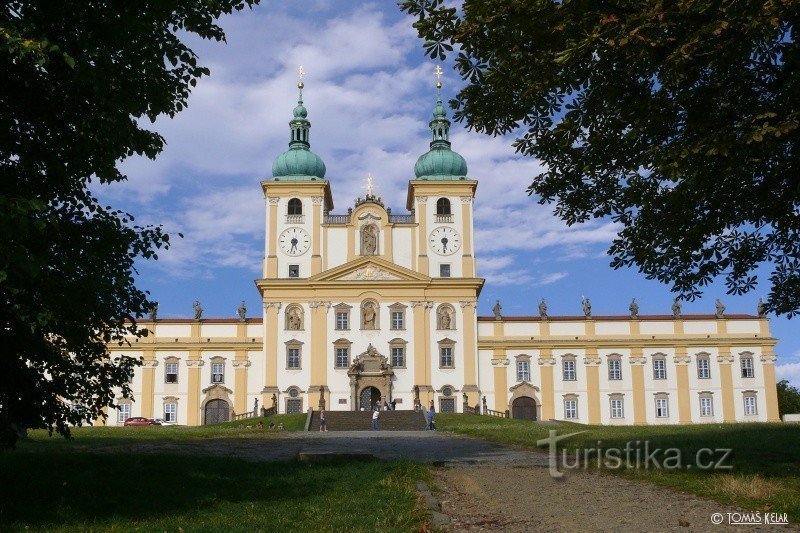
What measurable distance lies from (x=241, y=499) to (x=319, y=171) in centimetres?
5019

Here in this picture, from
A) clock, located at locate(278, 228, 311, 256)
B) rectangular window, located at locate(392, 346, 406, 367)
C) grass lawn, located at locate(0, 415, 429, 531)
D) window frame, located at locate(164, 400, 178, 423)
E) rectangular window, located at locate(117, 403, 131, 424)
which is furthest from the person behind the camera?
clock, located at locate(278, 228, 311, 256)

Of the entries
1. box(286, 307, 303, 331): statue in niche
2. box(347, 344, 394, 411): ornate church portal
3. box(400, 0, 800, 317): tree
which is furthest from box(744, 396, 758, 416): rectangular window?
box(400, 0, 800, 317): tree

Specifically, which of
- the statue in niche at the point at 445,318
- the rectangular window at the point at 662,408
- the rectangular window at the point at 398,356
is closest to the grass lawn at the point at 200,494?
the rectangular window at the point at 398,356

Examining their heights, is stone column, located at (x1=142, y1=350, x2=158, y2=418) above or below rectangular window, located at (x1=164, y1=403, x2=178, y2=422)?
above

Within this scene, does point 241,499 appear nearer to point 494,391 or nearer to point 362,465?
point 362,465

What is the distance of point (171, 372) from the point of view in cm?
5728

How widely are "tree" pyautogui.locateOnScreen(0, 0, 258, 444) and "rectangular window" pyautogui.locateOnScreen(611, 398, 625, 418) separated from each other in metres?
49.1

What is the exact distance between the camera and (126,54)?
32.6ft

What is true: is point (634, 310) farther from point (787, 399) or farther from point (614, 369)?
point (787, 399)

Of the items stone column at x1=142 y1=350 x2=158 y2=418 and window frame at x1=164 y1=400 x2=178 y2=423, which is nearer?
window frame at x1=164 y1=400 x2=178 y2=423

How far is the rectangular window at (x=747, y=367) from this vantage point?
57719mm

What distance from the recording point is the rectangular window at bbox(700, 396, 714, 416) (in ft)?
186

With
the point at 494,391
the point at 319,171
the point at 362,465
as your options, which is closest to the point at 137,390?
the point at 319,171

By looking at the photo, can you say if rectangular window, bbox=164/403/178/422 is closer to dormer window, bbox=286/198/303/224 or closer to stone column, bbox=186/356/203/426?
stone column, bbox=186/356/203/426
